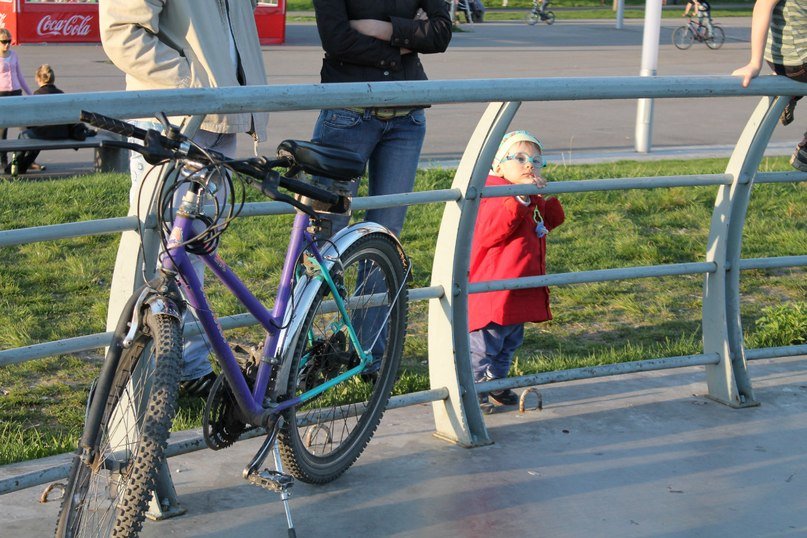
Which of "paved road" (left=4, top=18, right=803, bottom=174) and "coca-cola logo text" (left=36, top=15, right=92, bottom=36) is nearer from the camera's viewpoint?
"paved road" (left=4, top=18, right=803, bottom=174)

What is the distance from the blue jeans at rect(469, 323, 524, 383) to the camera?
16.1 ft

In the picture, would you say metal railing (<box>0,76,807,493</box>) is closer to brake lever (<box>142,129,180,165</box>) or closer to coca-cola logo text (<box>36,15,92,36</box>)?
brake lever (<box>142,129,180,165</box>)

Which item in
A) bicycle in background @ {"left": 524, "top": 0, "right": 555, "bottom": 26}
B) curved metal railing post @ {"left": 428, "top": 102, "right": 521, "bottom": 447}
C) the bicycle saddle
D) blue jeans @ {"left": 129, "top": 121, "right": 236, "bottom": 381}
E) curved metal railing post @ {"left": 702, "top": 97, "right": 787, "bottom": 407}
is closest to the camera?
the bicycle saddle

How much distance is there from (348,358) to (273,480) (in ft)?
2.02

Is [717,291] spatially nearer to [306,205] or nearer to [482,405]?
[482,405]

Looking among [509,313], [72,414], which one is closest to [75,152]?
[72,414]

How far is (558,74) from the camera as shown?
23312 millimetres

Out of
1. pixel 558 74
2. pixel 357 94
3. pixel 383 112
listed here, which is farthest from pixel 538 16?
pixel 357 94

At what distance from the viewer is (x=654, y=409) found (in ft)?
15.2

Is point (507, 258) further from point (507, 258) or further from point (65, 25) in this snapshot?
point (65, 25)

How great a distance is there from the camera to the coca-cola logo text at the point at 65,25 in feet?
85.0

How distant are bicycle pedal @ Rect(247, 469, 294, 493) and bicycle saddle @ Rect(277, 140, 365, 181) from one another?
33.2 inches

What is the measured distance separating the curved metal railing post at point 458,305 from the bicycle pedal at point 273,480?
1030 mm

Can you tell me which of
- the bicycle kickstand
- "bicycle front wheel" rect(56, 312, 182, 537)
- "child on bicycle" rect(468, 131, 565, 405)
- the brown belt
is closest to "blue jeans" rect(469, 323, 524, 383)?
"child on bicycle" rect(468, 131, 565, 405)
